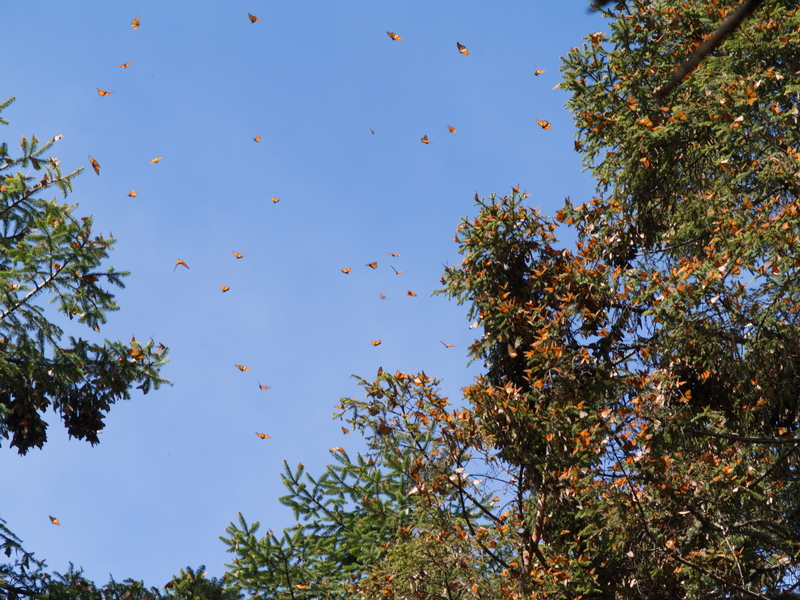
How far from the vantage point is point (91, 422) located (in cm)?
1020

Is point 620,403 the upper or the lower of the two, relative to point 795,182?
lower

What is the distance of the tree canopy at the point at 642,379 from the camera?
6820mm

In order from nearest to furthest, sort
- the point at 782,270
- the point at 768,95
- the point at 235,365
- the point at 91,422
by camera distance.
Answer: the point at 782,270 → the point at 768,95 → the point at 91,422 → the point at 235,365

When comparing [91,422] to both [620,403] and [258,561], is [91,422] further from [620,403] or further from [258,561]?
[620,403]

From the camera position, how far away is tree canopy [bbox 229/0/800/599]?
6820 millimetres

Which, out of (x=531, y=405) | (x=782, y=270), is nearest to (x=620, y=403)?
(x=531, y=405)

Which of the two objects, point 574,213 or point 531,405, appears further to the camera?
point 574,213

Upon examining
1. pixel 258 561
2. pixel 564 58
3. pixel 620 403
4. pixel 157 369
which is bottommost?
pixel 258 561

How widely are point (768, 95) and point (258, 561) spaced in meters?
8.77

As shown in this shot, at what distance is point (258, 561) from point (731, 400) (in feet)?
21.6

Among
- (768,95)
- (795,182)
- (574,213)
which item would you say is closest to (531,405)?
(574,213)

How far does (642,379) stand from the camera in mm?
7648

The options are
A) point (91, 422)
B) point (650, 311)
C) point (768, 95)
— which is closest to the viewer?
point (650, 311)

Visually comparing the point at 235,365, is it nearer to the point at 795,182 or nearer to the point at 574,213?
the point at 574,213
